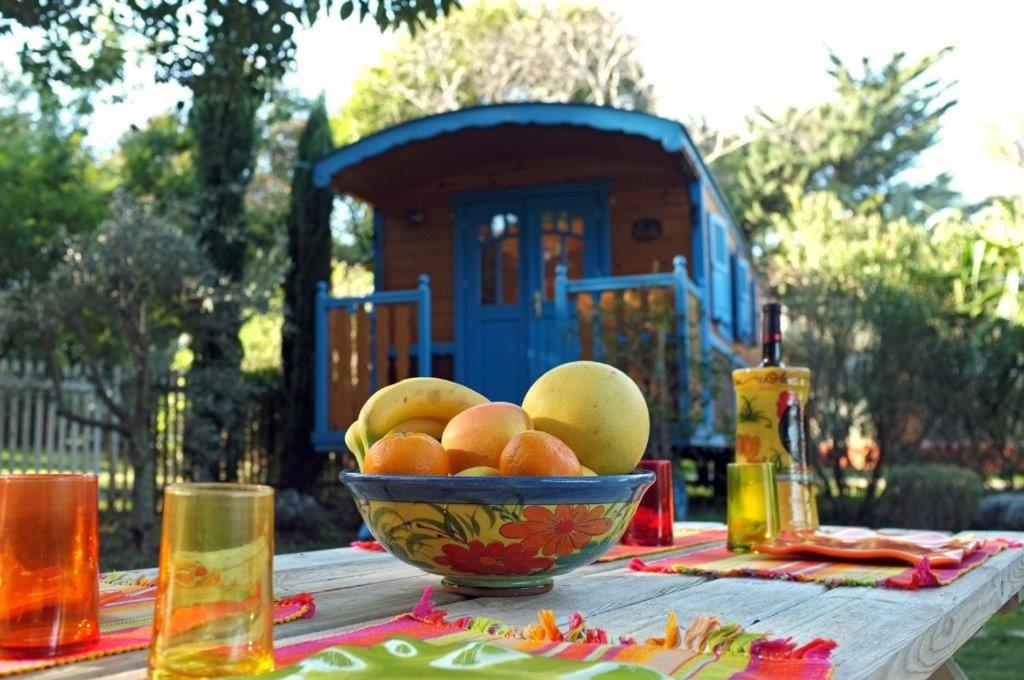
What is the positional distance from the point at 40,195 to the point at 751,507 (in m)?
16.1

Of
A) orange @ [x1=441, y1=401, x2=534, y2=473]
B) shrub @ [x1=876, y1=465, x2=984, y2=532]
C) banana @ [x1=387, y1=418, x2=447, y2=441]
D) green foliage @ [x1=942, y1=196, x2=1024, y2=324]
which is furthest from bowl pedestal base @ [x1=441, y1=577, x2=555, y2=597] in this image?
green foliage @ [x1=942, y1=196, x2=1024, y2=324]

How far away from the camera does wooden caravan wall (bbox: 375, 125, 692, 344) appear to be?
9664 mm

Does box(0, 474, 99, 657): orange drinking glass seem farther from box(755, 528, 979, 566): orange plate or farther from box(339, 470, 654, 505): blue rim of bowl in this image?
box(755, 528, 979, 566): orange plate

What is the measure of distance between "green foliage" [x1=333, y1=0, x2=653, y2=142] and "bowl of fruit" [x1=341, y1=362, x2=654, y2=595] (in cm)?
2091

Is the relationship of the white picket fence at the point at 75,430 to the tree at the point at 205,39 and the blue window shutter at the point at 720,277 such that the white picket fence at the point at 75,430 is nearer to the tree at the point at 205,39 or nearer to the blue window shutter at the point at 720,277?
the tree at the point at 205,39

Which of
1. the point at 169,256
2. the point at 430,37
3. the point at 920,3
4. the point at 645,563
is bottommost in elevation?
the point at 645,563

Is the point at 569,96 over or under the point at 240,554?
over

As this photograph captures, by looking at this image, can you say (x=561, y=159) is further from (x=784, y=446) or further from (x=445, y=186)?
(x=784, y=446)

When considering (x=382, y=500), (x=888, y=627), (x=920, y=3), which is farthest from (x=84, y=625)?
(x=920, y=3)

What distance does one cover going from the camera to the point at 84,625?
94cm

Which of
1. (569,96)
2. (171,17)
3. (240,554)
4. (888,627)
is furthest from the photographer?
(569,96)

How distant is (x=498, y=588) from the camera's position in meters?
1.33

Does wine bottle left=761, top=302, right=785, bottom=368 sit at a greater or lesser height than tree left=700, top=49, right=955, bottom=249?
lesser

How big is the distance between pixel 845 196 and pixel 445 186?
18.3 m
